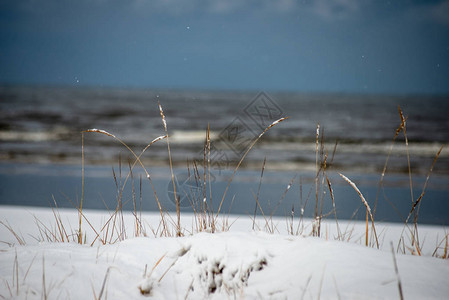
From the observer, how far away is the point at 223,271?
1.20m

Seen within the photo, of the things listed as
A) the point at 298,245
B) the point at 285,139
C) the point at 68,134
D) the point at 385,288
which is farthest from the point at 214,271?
the point at 68,134

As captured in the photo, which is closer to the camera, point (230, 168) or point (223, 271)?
point (223, 271)

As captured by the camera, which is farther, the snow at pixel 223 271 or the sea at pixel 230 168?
the sea at pixel 230 168

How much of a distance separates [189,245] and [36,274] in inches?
19.9

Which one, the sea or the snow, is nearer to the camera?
the snow

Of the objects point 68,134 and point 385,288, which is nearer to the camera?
point 385,288

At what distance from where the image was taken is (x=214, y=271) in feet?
3.95

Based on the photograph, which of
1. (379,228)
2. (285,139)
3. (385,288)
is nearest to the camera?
(385,288)

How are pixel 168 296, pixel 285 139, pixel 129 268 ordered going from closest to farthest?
pixel 168 296
pixel 129 268
pixel 285 139

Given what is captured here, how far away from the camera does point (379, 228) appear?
2.34 m

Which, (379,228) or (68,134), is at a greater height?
(68,134)

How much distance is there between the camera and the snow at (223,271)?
1.05m

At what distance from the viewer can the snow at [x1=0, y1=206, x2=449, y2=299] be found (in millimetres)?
1055

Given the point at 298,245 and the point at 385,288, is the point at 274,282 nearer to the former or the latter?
the point at 298,245
